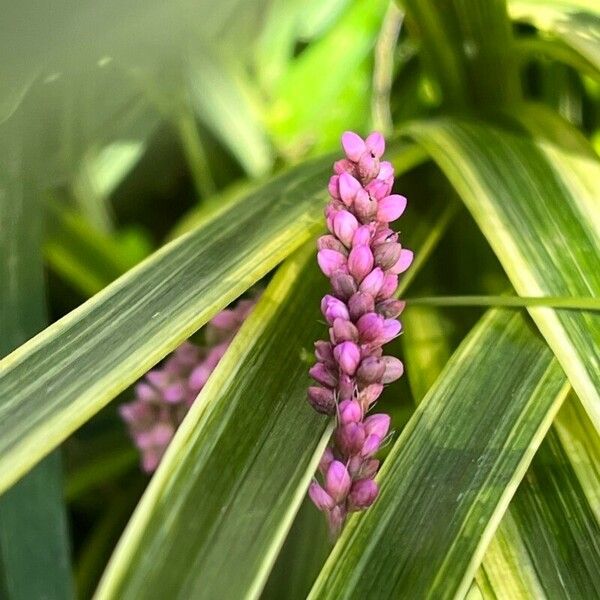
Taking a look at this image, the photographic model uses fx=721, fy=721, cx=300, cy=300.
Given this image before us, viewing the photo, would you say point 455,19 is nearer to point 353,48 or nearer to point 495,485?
point 353,48

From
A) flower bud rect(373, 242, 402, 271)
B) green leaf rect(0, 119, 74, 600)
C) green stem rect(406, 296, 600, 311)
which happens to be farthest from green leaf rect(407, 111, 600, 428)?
green leaf rect(0, 119, 74, 600)

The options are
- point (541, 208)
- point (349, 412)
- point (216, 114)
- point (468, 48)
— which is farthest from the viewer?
point (216, 114)

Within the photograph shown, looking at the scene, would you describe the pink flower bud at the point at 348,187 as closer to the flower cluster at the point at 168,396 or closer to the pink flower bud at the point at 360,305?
the pink flower bud at the point at 360,305

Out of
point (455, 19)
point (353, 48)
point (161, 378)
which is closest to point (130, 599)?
point (161, 378)

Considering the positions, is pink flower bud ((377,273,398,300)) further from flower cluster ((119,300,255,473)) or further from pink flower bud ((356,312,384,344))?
flower cluster ((119,300,255,473))

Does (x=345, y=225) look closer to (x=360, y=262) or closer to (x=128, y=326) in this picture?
(x=360, y=262)

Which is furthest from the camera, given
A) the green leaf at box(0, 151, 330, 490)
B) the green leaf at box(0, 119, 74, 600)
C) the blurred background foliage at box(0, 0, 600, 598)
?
the blurred background foliage at box(0, 0, 600, 598)

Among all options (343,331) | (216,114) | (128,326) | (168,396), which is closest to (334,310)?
(343,331)
